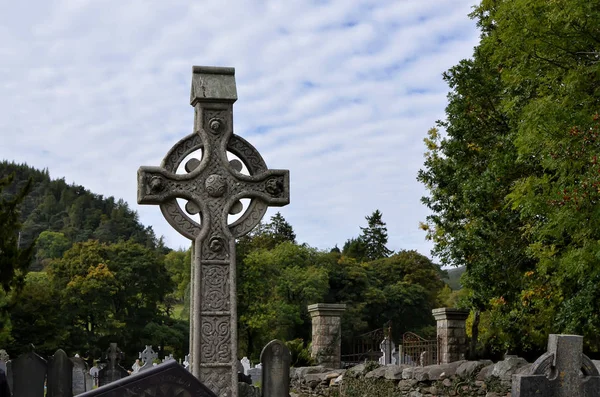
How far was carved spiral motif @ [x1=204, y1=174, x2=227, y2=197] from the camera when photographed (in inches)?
331

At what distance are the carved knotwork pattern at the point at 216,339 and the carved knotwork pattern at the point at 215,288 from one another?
12cm

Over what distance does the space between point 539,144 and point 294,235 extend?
56.8 m

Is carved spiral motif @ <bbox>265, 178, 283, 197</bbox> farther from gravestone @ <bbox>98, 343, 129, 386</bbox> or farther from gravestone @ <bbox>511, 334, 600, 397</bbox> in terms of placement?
gravestone @ <bbox>98, 343, 129, 386</bbox>

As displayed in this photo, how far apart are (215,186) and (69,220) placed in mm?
114791

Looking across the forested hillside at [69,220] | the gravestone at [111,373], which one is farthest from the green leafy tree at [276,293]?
the forested hillside at [69,220]

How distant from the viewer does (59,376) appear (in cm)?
978

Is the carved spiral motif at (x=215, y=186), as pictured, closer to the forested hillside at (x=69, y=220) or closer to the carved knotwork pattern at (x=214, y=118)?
the carved knotwork pattern at (x=214, y=118)

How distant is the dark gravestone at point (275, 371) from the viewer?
908 centimetres

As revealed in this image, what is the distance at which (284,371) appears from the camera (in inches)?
363

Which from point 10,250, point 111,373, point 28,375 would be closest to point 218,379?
point 28,375

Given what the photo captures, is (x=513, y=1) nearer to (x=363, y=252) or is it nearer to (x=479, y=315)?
(x=479, y=315)

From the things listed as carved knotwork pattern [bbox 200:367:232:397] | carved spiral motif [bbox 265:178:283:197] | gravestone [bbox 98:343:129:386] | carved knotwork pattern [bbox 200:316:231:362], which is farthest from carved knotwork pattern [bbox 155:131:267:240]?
gravestone [bbox 98:343:129:386]

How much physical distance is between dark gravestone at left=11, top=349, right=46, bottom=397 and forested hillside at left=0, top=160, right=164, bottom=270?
83.0 metres

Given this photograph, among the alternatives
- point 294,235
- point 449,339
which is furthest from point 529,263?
point 294,235
